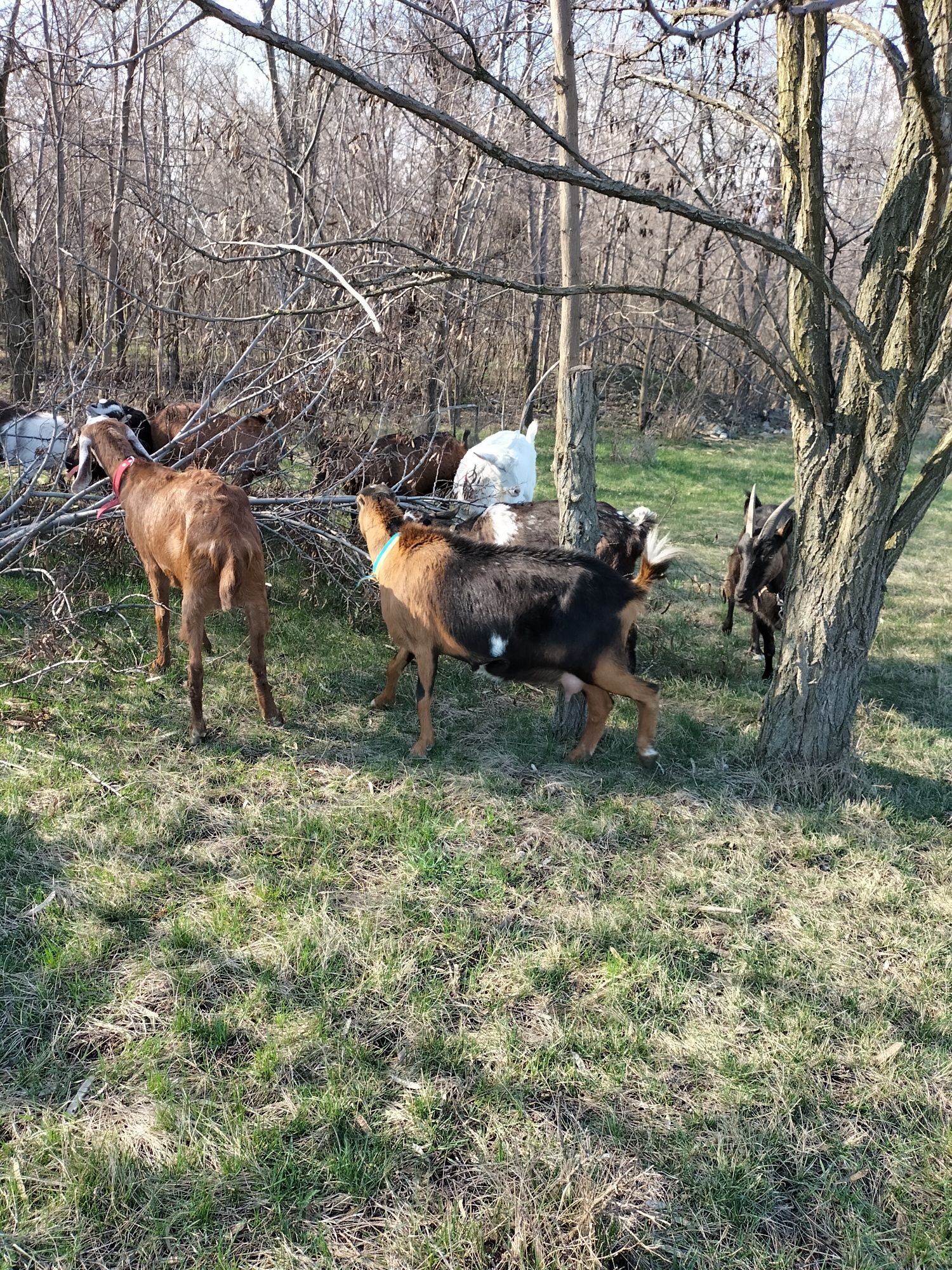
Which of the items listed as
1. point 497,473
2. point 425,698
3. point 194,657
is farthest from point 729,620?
point 194,657

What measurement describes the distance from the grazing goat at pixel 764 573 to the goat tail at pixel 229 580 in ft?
12.4

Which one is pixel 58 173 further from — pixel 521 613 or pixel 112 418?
pixel 521 613

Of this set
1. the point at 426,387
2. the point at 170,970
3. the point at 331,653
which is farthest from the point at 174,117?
the point at 170,970

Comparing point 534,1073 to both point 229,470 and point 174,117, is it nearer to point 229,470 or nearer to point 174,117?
point 229,470

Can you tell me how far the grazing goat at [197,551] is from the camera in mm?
4469

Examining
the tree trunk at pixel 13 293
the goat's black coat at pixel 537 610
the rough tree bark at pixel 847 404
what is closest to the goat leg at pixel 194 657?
the goat's black coat at pixel 537 610

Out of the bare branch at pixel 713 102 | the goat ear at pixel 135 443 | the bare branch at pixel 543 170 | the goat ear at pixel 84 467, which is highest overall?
the bare branch at pixel 713 102

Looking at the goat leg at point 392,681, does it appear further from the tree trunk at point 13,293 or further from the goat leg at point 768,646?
the tree trunk at point 13,293

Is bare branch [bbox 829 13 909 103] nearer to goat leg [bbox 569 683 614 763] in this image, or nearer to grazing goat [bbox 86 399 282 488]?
goat leg [bbox 569 683 614 763]

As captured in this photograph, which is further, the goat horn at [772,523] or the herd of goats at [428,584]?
the goat horn at [772,523]

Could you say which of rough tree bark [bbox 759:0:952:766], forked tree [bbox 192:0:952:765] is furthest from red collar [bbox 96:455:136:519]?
rough tree bark [bbox 759:0:952:766]

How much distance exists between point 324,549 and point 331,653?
0.98 metres

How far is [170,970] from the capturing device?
3111 mm

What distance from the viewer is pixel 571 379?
4.61 m
